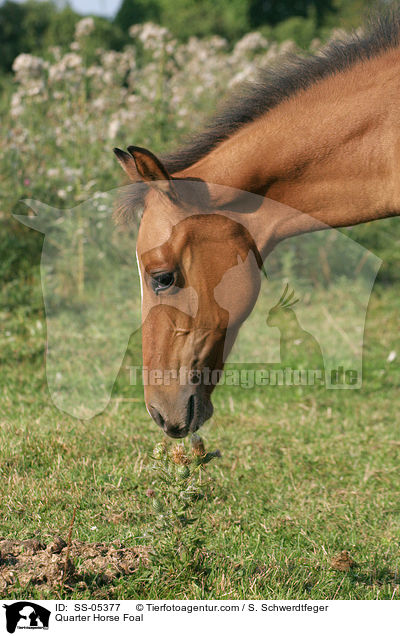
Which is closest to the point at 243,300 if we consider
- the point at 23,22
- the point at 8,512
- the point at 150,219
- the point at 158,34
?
the point at 150,219

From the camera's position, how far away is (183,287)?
2.56m

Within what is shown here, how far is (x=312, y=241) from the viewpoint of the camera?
660 centimetres

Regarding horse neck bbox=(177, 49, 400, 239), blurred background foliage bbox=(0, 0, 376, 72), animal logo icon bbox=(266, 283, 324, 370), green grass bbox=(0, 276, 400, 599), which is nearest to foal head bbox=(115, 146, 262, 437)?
horse neck bbox=(177, 49, 400, 239)

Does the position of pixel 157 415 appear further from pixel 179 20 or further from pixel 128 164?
pixel 179 20

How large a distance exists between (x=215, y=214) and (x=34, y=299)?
3.18m

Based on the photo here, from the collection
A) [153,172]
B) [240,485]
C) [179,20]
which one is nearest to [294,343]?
[240,485]

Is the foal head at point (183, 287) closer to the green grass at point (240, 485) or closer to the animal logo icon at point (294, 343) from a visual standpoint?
the green grass at point (240, 485)

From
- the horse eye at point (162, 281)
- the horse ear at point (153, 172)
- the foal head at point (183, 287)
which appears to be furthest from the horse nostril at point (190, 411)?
the horse ear at point (153, 172)

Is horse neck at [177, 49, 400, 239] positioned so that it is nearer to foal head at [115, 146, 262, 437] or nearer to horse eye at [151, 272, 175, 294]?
foal head at [115, 146, 262, 437]

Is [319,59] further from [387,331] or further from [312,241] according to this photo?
[312,241]

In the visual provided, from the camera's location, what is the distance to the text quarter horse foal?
2547 millimetres

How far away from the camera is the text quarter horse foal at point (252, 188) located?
8.36 feet
